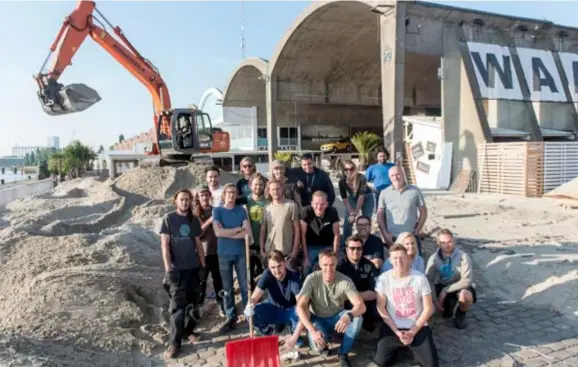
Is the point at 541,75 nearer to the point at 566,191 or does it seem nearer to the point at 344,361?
the point at 566,191

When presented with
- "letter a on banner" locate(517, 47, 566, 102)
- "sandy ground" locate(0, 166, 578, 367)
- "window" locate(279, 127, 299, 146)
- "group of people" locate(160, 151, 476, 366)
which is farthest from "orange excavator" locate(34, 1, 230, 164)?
"window" locate(279, 127, 299, 146)

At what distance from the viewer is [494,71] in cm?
1859

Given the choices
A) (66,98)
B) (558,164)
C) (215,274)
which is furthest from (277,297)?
(558,164)

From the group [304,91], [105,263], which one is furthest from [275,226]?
[304,91]

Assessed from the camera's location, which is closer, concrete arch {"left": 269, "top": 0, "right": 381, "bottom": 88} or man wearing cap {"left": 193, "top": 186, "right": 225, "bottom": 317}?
man wearing cap {"left": 193, "top": 186, "right": 225, "bottom": 317}

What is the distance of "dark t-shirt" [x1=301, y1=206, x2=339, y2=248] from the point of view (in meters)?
4.91

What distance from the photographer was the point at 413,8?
17.7 m

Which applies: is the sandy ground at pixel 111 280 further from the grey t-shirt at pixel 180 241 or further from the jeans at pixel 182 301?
the grey t-shirt at pixel 180 241

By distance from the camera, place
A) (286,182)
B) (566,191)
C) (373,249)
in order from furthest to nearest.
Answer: (566,191), (286,182), (373,249)

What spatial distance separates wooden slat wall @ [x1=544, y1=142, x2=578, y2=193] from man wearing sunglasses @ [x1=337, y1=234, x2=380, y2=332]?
13.1m

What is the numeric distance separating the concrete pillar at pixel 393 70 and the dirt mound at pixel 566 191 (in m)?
5.76

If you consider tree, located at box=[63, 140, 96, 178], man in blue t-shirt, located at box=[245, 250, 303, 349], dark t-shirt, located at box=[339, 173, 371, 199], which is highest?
tree, located at box=[63, 140, 96, 178]

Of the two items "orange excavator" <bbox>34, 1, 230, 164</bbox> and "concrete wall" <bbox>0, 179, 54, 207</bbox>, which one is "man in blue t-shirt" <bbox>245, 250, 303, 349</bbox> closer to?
"orange excavator" <bbox>34, 1, 230, 164</bbox>

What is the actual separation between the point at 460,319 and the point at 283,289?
1.95 metres
